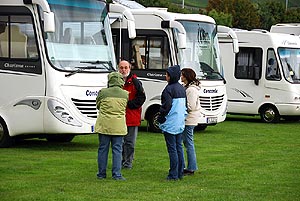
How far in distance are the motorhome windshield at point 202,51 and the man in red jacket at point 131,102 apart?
7162mm

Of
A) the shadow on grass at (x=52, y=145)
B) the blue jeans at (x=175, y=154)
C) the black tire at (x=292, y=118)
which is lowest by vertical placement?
the black tire at (x=292, y=118)

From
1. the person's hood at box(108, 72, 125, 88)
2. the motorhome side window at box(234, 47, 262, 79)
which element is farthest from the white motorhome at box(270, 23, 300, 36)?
the person's hood at box(108, 72, 125, 88)

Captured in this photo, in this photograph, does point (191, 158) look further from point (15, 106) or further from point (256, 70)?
point (256, 70)

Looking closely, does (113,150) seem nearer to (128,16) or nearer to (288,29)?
(128,16)

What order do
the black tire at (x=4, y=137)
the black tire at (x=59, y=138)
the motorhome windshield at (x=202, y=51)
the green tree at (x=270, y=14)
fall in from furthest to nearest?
1. the green tree at (x=270, y=14)
2. the motorhome windshield at (x=202, y=51)
3. the black tire at (x=59, y=138)
4. the black tire at (x=4, y=137)

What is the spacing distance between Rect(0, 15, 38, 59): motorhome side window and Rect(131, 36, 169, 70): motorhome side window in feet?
16.8

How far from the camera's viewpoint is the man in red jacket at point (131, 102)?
13.5 m

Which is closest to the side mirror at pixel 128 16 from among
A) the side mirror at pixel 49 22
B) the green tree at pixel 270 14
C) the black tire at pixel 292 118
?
the side mirror at pixel 49 22

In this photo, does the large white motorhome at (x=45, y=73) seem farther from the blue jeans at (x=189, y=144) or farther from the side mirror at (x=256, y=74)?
the side mirror at (x=256, y=74)

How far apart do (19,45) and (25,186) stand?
5.29 meters

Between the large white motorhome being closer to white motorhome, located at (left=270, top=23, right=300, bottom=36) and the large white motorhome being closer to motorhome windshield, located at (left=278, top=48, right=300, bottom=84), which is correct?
motorhome windshield, located at (left=278, top=48, right=300, bottom=84)

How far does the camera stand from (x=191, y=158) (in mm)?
13398

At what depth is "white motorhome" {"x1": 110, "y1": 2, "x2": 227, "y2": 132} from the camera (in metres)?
20.8

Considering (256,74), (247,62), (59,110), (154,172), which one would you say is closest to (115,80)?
(154,172)
